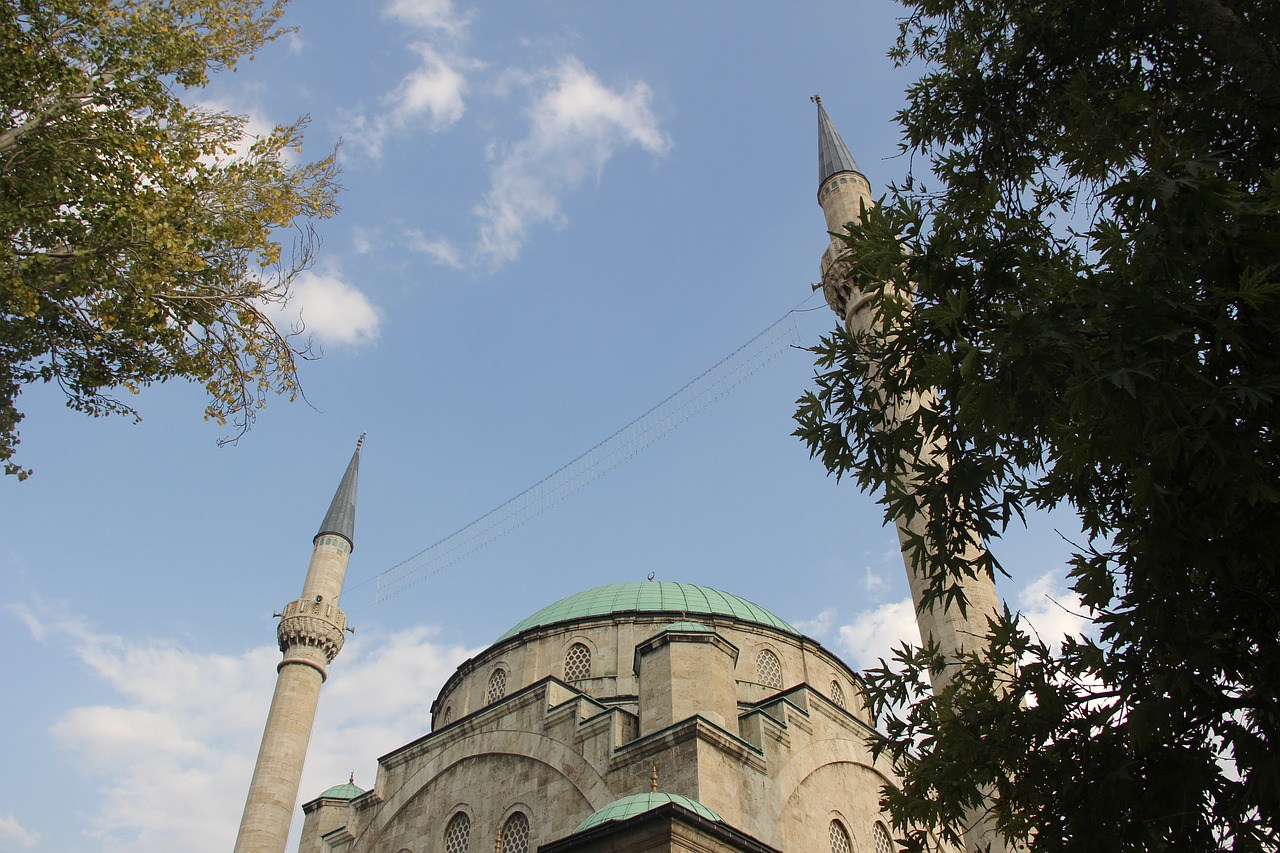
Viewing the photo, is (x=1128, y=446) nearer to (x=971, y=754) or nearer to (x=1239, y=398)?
(x=1239, y=398)

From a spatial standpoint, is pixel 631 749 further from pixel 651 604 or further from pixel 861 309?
pixel 861 309

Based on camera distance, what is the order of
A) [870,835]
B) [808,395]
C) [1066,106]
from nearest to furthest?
1. [808,395]
2. [1066,106]
3. [870,835]

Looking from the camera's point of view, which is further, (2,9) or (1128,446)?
(2,9)

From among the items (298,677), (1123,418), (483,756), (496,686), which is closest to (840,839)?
(483,756)

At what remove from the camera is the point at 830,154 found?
19.7 meters

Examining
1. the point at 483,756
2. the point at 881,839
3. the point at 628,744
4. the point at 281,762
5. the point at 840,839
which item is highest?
the point at 281,762

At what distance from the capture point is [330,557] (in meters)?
24.6

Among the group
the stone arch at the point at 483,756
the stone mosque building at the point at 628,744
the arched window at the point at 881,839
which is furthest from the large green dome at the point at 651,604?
the arched window at the point at 881,839

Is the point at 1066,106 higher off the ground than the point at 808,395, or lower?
higher

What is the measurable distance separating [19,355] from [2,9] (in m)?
2.66

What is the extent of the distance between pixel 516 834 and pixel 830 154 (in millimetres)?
14562

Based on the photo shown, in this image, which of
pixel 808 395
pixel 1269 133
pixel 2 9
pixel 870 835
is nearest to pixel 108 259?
pixel 2 9

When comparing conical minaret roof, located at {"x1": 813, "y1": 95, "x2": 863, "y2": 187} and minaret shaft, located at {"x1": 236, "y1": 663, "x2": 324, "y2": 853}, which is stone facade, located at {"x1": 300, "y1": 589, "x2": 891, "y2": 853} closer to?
minaret shaft, located at {"x1": 236, "y1": 663, "x2": 324, "y2": 853}

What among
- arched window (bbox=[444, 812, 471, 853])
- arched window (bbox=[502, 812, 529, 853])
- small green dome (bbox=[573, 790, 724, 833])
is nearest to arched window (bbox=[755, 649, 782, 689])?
arched window (bbox=[502, 812, 529, 853])
